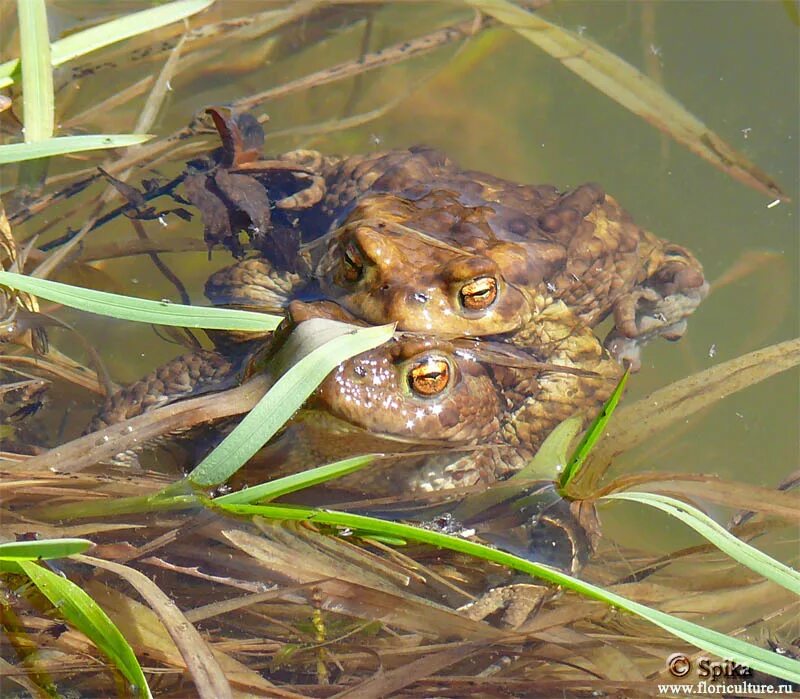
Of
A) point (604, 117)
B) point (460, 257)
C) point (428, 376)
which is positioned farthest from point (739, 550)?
point (604, 117)

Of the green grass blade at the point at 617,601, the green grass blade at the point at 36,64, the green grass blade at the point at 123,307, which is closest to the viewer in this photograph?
the green grass blade at the point at 617,601

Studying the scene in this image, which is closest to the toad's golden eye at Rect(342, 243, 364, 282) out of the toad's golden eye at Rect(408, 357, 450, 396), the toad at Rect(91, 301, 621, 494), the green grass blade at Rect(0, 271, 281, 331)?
the toad at Rect(91, 301, 621, 494)

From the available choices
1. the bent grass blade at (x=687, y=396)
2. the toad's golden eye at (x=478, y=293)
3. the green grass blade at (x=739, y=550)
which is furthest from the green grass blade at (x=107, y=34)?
the green grass blade at (x=739, y=550)

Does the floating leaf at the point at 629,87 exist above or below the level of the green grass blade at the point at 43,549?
above

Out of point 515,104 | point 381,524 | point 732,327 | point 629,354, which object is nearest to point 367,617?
point 381,524

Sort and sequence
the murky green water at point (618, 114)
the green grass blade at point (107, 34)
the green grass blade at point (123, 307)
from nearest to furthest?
the green grass blade at point (123, 307), the green grass blade at point (107, 34), the murky green water at point (618, 114)

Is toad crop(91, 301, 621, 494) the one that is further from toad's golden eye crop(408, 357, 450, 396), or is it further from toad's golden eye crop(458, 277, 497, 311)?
toad's golden eye crop(458, 277, 497, 311)

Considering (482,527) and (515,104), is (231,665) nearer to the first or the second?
(482,527)

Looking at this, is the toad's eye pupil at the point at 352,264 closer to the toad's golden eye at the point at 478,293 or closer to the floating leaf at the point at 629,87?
the toad's golden eye at the point at 478,293
